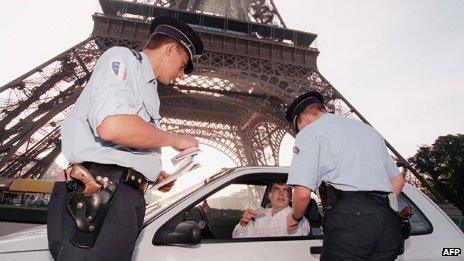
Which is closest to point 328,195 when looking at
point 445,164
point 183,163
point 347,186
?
point 347,186

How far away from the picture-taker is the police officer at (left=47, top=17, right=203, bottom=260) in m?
1.37

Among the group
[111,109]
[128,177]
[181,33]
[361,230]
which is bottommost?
[361,230]

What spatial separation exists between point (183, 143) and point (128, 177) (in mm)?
292

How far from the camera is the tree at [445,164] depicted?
114 ft

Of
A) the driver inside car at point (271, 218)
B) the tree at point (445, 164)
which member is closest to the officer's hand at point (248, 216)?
the driver inside car at point (271, 218)

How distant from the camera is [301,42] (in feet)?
80.9

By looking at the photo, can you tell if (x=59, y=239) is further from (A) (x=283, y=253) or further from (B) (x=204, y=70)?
(B) (x=204, y=70)

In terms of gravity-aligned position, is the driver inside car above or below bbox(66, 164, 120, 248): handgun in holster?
below

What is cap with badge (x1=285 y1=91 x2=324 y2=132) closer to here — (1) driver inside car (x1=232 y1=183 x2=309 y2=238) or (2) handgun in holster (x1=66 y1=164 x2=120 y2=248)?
(1) driver inside car (x1=232 y1=183 x2=309 y2=238)

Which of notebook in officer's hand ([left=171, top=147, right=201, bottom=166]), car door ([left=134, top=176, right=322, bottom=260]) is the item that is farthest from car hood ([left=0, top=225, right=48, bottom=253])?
notebook in officer's hand ([left=171, top=147, right=201, bottom=166])

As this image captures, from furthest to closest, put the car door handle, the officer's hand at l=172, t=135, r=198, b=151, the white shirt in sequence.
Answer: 1. the white shirt
2. the car door handle
3. the officer's hand at l=172, t=135, r=198, b=151

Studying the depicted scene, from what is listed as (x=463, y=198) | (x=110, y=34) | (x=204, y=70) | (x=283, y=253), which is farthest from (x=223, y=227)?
(x=463, y=198)

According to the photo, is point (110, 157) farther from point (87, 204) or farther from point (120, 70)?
point (120, 70)

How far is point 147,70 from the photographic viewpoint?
1.71 m
